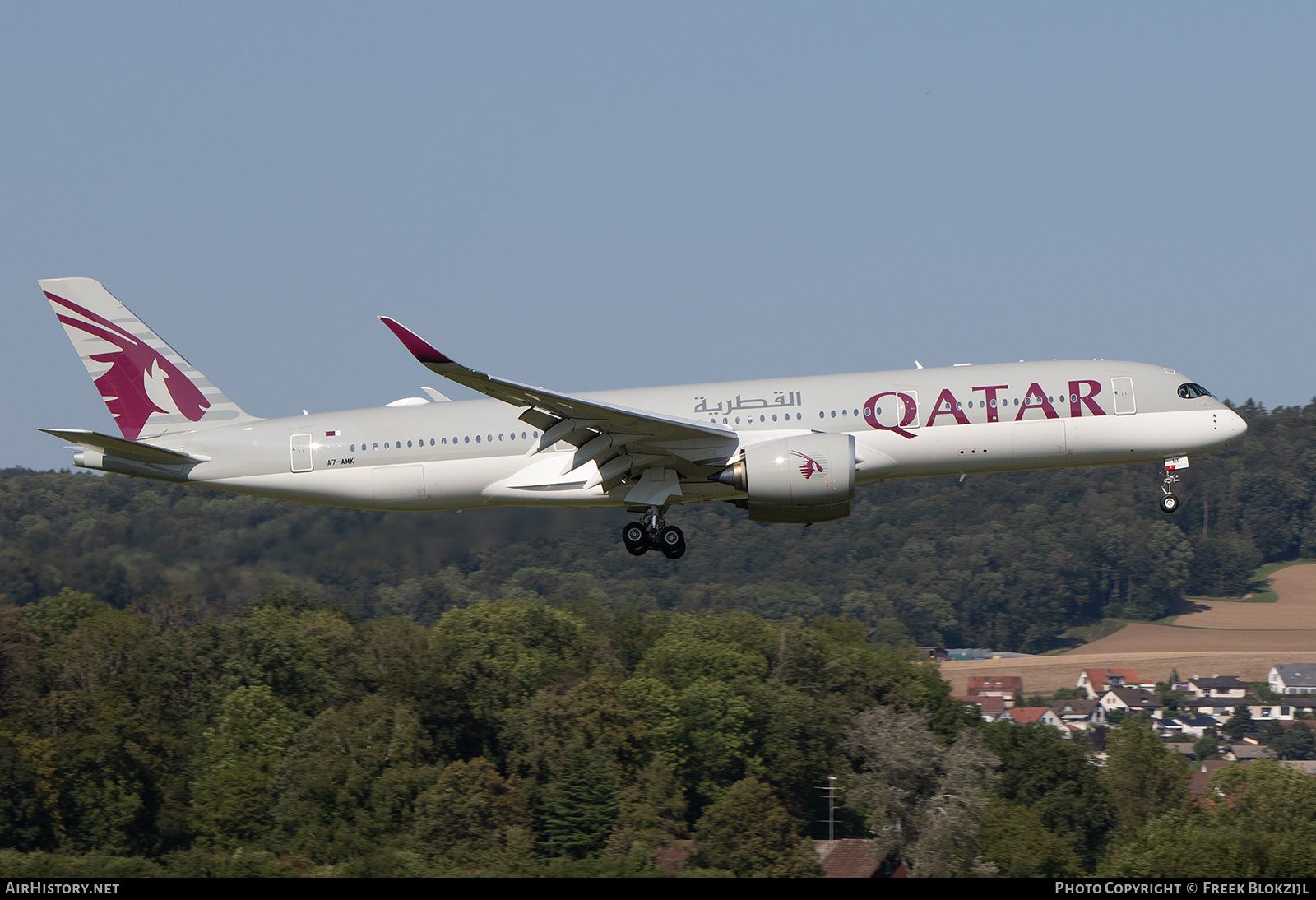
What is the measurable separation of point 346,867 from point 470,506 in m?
26.2

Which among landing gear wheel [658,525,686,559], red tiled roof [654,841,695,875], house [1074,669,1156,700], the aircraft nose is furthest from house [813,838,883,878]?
house [1074,669,1156,700]

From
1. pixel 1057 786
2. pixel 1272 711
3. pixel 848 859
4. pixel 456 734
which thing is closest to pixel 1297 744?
pixel 1272 711

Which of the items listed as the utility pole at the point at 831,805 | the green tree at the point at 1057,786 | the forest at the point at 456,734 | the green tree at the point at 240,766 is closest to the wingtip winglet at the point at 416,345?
the forest at the point at 456,734

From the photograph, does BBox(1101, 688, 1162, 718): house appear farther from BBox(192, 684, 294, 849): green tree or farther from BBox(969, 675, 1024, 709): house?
BBox(192, 684, 294, 849): green tree

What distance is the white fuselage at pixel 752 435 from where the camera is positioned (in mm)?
34531

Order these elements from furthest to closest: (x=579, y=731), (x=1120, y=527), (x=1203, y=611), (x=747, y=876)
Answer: (x=1120, y=527) → (x=1203, y=611) → (x=579, y=731) → (x=747, y=876)

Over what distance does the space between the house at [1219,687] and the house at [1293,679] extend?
3.13 m

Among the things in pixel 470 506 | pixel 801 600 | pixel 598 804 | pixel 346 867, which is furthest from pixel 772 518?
pixel 801 600

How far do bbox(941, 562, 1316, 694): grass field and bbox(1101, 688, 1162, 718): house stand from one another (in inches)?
116

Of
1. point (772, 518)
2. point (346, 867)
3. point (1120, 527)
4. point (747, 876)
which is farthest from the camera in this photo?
point (1120, 527)

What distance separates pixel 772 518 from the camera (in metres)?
35.2

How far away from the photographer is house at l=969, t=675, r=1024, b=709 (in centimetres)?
13100

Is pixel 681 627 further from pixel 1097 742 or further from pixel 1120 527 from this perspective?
pixel 1120 527

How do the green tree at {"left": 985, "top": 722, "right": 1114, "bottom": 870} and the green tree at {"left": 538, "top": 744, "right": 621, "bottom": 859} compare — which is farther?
the green tree at {"left": 985, "top": 722, "right": 1114, "bottom": 870}
